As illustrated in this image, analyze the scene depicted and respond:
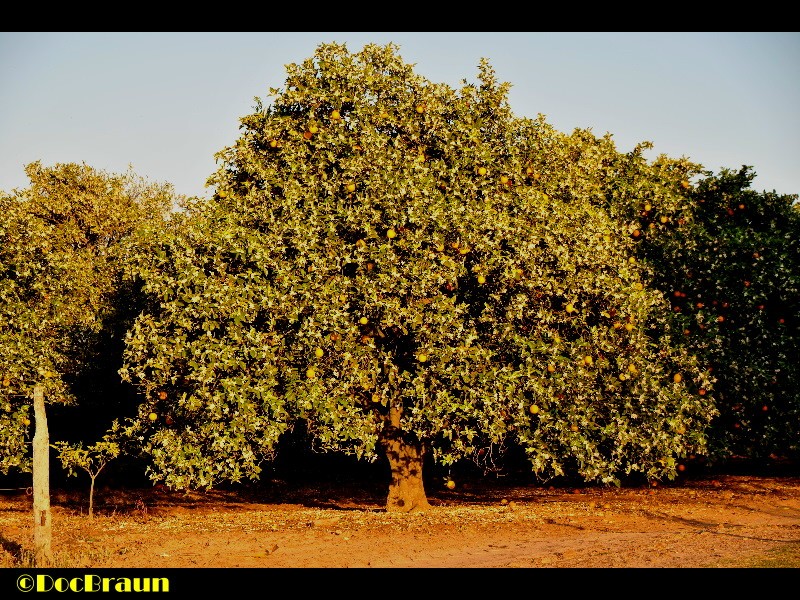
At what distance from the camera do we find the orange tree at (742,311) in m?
20.8

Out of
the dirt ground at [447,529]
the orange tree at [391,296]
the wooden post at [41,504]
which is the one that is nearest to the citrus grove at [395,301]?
the orange tree at [391,296]

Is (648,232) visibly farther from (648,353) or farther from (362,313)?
(362,313)

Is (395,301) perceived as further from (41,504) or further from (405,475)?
(41,504)

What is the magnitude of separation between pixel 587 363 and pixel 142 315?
30.2 feet

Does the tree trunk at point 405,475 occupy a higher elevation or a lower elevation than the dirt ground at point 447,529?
higher

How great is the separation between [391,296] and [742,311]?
10.5 metres

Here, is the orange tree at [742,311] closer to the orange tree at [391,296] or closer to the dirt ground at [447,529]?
the dirt ground at [447,529]

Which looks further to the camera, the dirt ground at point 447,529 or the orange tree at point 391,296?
the orange tree at point 391,296

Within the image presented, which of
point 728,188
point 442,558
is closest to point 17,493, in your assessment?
point 442,558

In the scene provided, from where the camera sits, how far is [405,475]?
1967cm

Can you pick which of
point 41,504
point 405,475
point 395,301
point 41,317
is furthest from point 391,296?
point 41,317

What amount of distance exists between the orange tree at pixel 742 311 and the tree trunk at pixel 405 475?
7.64 m

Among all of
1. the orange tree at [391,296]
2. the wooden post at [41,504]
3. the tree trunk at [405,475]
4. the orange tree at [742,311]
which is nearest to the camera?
the wooden post at [41,504]

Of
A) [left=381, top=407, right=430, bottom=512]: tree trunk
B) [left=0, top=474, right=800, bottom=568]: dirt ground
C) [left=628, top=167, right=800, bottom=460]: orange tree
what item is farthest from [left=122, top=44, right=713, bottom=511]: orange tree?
[left=628, top=167, right=800, bottom=460]: orange tree
